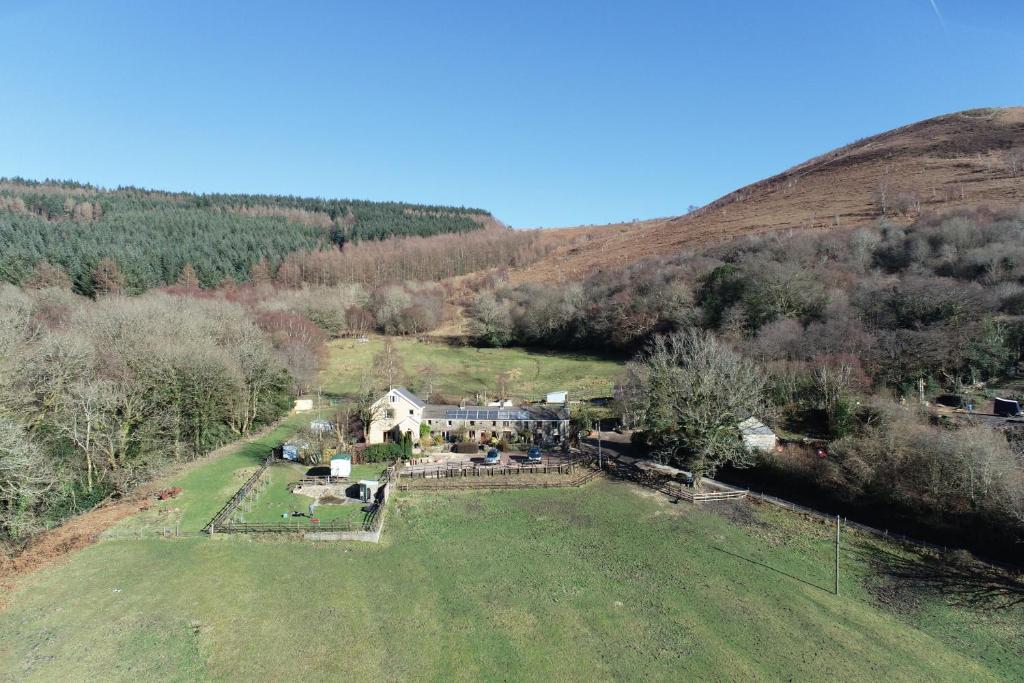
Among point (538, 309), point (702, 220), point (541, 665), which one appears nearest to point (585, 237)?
point (702, 220)

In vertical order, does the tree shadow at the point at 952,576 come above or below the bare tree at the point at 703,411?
below

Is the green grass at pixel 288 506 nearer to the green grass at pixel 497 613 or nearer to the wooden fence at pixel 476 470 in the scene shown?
the green grass at pixel 497 613

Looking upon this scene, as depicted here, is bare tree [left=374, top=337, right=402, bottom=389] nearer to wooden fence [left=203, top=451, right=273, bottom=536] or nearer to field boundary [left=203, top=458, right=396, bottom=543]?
wooden fence [left=203, top=451, right=273, bottom=536]

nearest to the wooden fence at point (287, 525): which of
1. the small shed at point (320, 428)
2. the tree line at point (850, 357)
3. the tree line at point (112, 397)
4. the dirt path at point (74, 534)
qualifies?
the dirt path at point (74, 534)

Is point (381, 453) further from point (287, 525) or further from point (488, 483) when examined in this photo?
point (287, 525)

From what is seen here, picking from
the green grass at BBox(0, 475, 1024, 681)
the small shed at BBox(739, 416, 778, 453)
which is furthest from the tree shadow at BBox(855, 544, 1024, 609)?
the small shed at BBox(739, 416, 778, 453)

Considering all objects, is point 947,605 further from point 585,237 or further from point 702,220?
point 585,237
